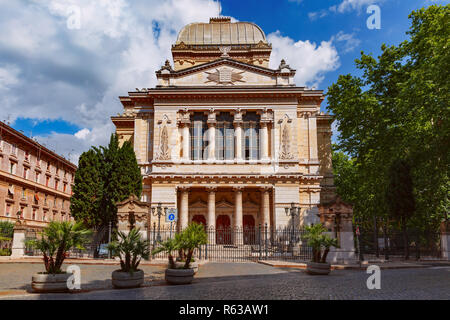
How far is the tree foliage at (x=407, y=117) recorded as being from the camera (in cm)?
2088

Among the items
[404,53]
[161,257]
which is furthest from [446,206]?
[161,257]

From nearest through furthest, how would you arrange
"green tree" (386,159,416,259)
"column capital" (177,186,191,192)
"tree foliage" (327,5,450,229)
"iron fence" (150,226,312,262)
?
"tree foliage" (327,5,450,229) < "iron fence" (150,226,312,262) < "green tree" (386,159,416,259) < "column capital" (177,186,191,192)

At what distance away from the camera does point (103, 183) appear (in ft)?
91.8

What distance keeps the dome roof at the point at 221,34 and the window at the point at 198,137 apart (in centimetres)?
1286

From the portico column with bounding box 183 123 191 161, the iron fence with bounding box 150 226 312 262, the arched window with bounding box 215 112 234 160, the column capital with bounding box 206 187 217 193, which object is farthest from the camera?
the arched window with bounding box 215 112 234 160

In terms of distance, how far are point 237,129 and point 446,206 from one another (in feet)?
60.0

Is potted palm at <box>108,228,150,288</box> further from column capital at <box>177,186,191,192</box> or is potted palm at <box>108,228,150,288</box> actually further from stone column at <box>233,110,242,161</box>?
stone column at <box>233,110,242,161</box>

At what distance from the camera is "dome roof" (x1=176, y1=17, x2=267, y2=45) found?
43031 mm

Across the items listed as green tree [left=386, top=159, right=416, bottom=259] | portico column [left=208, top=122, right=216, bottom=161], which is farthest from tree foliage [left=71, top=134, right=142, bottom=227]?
green tree [left=386, top=159, right=416, bottom=259]

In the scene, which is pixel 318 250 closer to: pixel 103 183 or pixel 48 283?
pixel 48 283

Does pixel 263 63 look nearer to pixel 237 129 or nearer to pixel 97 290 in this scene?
pixel 237 129

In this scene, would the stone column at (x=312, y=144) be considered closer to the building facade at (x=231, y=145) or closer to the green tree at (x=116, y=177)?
the building facade at (x=231, y=145)

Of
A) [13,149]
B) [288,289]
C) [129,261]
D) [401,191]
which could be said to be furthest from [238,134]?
[13,149]

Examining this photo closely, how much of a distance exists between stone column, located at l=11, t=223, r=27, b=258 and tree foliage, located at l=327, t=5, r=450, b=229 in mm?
24724
